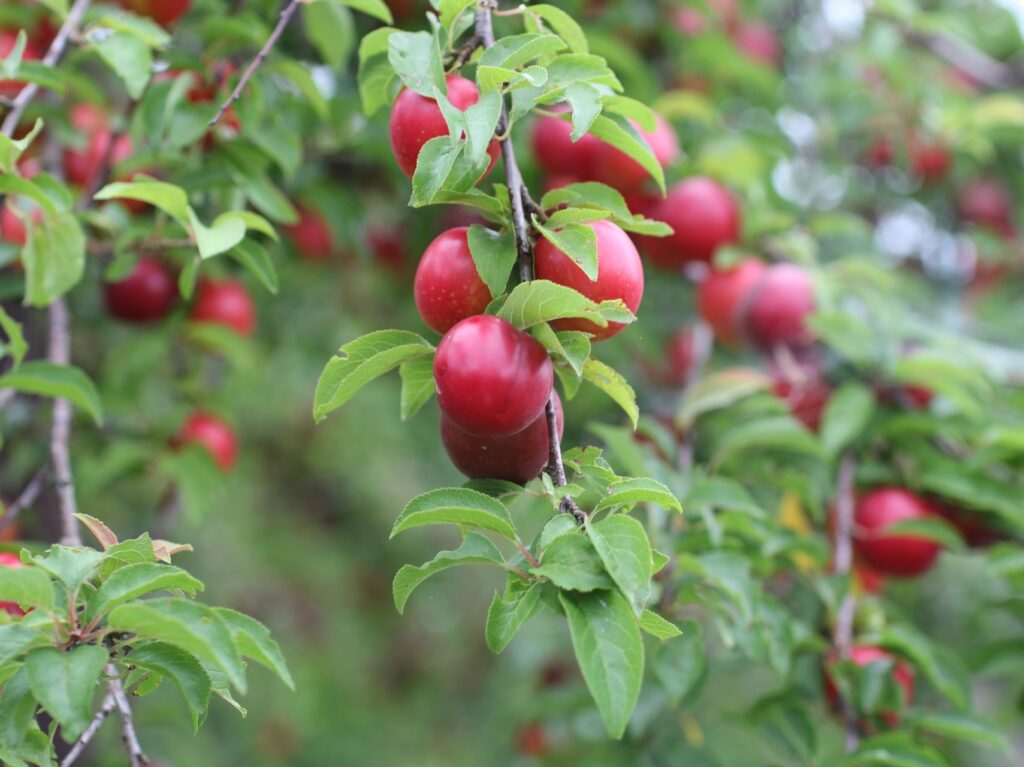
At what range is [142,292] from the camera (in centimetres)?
147

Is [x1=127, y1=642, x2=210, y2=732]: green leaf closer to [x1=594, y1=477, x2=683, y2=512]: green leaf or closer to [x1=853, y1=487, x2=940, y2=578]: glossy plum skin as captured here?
[x1=594, y1=477, x2=683, y2=512]: green leaf

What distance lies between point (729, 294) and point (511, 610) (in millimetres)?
1095

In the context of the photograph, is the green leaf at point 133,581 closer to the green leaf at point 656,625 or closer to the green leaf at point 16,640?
the green leaf at point 16,640

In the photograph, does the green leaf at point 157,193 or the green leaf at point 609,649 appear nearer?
the green leaf at point 609,649

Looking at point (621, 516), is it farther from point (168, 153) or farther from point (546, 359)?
point (168, 153)

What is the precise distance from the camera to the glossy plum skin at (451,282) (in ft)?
2.52

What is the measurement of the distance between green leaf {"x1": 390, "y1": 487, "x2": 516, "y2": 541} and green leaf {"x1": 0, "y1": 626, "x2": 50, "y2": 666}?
245 mm

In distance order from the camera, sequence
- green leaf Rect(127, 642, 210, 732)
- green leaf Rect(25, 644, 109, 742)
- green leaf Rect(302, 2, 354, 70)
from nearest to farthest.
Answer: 1. green leaf Rect(25, 644, 109, 742)
2. green leaf Rect(127, 642, 210, 732)
3. green leaf Rect(302, 2, 354, 70)

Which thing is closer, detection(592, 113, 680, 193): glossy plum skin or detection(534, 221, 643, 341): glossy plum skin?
detection(534, 221, 643, 341): glossy plum skin

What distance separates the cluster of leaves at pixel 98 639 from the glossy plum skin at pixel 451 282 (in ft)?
0.88

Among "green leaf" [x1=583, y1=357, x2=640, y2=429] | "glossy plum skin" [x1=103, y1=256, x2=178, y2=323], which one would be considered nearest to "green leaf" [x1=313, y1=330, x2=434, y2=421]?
"green leaf" [x1=583, y1=357, x2=640, y2=429]

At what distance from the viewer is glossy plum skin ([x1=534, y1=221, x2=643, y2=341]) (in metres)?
0.76

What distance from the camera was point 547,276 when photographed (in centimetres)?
77

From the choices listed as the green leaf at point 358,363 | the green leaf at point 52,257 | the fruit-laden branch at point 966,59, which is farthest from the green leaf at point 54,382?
the fruit-laden branch at point 966,59
